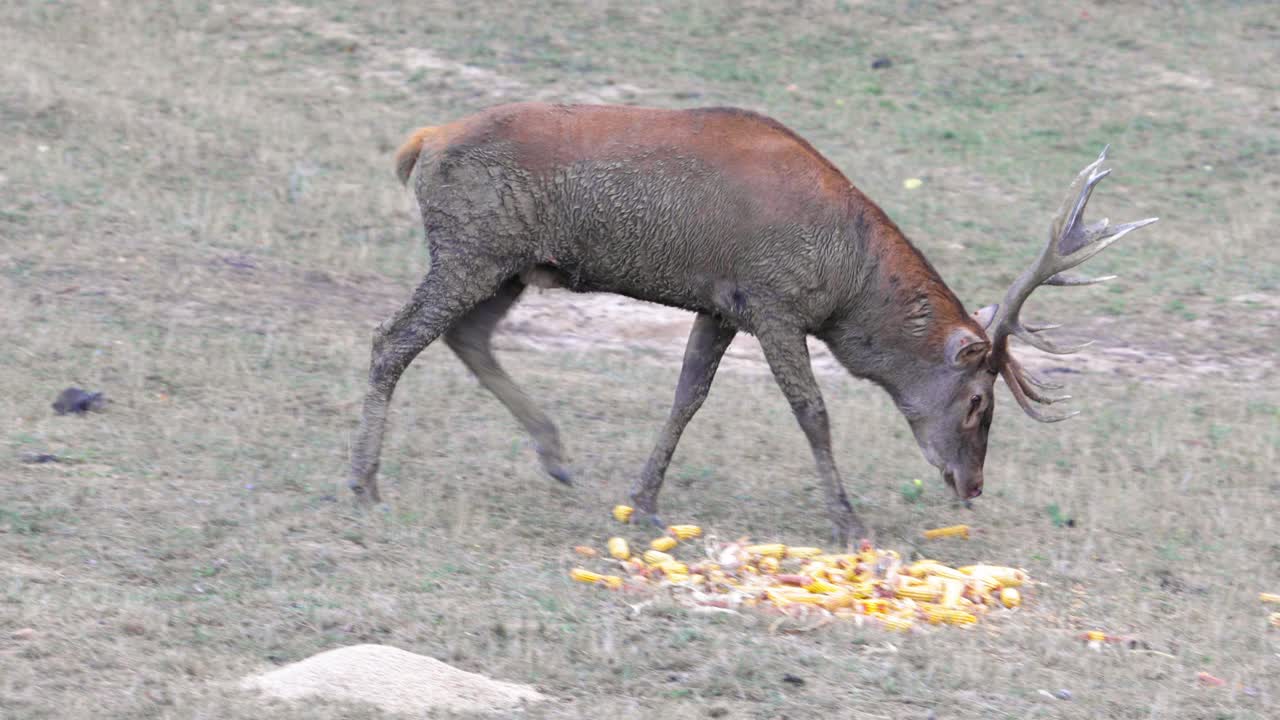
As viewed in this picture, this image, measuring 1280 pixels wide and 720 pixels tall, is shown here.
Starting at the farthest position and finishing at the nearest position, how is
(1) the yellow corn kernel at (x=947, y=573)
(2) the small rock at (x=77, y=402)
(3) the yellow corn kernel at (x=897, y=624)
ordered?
(2) the small rock at (x=77, y=402), (1) the yellow corn kernel at (x=947, y=573), (3) the yellow corn kernel at (x=897, y=624)

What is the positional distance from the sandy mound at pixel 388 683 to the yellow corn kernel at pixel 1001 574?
2575 millimetres

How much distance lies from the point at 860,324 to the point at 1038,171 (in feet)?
26.2

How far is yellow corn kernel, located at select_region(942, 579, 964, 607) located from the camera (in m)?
6.44

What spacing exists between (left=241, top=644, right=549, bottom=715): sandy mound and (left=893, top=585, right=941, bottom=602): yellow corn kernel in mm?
2073

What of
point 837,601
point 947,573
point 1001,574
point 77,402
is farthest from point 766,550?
point 77,402

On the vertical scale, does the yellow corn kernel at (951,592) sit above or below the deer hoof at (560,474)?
above

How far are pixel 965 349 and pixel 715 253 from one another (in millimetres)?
1340

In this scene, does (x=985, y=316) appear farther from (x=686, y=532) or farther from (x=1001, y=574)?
(x=686, y=532)

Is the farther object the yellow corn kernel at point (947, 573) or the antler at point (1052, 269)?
the antler at point (1052, 269)

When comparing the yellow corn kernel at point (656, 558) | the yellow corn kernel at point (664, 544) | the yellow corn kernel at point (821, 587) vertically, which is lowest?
the yellow corn kernel at point (664, 544)

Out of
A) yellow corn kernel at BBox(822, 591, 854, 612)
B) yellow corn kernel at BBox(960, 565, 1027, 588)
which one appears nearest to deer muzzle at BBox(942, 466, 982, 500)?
yellow corn kernel at BBox(960, 565, 1027, 588)

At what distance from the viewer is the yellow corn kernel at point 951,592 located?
21.1ft

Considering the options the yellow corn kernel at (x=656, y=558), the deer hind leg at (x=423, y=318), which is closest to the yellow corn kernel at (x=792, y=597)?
the yellow corn kernel at (x=656, y=558)

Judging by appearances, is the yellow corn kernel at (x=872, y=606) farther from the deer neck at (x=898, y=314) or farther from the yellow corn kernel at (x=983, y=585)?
the deer neck at (x=898, y=314)
